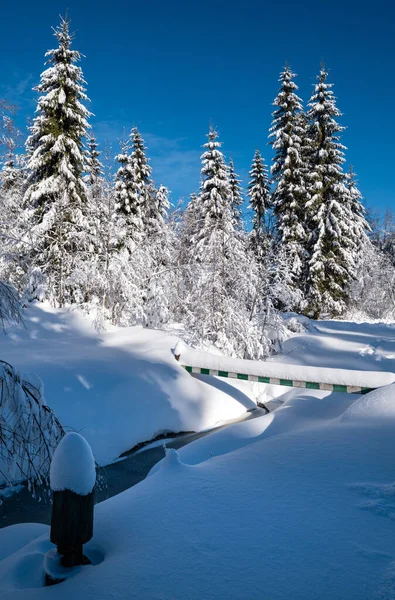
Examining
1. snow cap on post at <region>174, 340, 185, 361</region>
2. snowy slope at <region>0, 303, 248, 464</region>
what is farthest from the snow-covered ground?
snow cap on post at <region>174, 340, 185, 361</region>

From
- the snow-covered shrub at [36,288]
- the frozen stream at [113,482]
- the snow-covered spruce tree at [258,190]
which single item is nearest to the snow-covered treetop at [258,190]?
the snow-covered spruce tree at [258,190]

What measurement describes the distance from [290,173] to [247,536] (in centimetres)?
2241

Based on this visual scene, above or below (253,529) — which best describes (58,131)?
above

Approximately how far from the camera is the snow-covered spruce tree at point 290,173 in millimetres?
21516

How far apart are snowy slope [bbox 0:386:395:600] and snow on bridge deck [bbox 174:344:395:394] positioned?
16.5 ft

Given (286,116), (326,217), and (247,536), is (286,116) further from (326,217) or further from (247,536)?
(247,536)

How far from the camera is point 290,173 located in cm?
2188

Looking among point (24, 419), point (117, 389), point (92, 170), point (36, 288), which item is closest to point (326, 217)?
point (92, 170)

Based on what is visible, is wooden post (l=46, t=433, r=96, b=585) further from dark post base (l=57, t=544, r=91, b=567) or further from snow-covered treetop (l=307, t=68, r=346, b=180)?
snow-covered treetop (l=307, t=68, r=346, b=180)

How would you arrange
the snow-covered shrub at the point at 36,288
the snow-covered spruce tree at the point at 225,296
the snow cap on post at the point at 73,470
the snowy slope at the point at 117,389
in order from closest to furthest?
the snow cap on post at the point at 73,470
the snowy slope at the point at 117,389
the snow-covered spruce tree at the point at 225,296
the snow-covered shrub at the point at 36,288

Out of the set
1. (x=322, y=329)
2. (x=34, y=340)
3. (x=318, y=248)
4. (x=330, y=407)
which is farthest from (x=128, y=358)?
(x=318, y=248)

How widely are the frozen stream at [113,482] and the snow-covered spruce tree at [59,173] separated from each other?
9063mm

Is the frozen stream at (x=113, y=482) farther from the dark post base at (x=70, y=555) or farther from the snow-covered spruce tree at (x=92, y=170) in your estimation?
the snow-covered spruce tree at (x=92, y=170)

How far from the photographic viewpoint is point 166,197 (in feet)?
91.6
